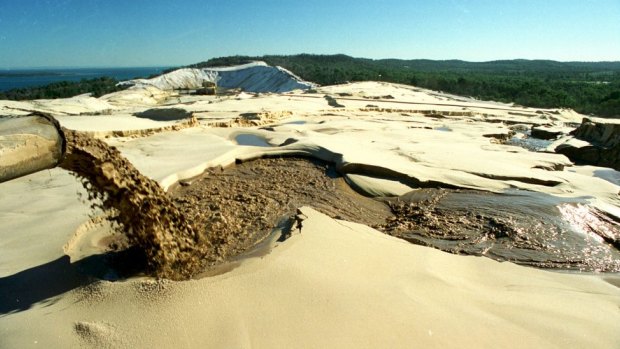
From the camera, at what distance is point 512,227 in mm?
4223

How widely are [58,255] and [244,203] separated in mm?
1997

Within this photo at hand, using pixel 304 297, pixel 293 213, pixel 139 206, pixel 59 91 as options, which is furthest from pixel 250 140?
pixel 59 91

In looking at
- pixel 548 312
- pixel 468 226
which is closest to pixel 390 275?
pixel 548 312

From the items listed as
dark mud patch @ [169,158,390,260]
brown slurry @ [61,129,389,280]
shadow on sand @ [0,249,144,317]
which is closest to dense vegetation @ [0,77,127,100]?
dark mud patch @ [169,158,390,260]

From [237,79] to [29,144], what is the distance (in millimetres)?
40985

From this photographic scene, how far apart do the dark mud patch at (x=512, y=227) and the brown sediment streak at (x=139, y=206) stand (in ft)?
6.62

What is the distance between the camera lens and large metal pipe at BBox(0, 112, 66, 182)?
6.71ft

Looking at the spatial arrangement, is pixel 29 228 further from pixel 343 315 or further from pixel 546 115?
pixel 546 115

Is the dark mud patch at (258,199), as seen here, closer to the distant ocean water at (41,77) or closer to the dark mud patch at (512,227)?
the dark mud patch at (512,227)

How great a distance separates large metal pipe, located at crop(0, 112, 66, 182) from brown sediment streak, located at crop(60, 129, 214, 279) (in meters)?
0.34

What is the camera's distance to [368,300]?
2.67m

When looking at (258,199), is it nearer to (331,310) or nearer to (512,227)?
(331,310)

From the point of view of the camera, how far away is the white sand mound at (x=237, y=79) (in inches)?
1373

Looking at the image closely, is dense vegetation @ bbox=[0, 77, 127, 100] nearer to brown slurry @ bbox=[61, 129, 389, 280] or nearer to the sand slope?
brown slurry @ bbox=[61, 129, 389, 280]
